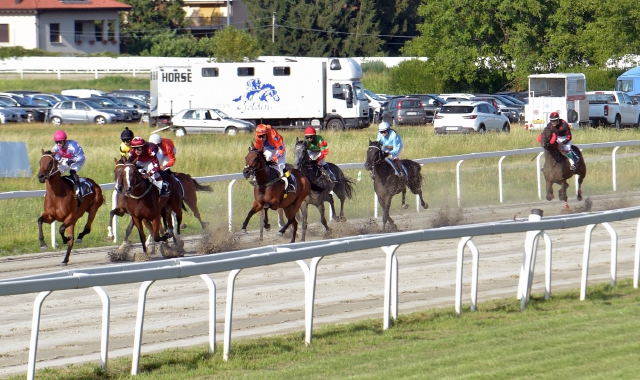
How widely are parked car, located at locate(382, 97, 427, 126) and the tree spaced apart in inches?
1701

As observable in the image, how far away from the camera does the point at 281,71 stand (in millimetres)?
39312

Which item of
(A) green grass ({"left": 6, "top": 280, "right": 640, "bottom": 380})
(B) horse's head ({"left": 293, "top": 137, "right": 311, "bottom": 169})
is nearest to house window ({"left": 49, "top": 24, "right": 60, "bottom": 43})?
(B) horse's head ({"left": 293, "top": 137, "right": 311, "bottom": 169})

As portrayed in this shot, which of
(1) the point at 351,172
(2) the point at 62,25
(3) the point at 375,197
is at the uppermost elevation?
(2) the point at 62,25

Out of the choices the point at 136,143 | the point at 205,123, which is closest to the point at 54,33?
the point at 205,123

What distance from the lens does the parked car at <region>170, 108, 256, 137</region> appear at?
1422 inches

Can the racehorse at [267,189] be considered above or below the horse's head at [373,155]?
below

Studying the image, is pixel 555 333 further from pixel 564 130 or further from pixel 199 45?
pixel 199 45

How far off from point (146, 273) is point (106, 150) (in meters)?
21.0

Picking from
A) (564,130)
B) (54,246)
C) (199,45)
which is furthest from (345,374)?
(199,45)

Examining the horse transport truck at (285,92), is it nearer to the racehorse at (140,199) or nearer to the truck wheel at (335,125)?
the truck wheel at (335,125)

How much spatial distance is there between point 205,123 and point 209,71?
4212 mm

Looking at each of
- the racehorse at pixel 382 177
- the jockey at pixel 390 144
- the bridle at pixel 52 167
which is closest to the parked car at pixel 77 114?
the jockey at pixel 390 144

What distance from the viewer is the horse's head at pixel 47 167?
13156 mm

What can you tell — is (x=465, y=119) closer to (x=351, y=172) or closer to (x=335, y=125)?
(x=335, y=125)
